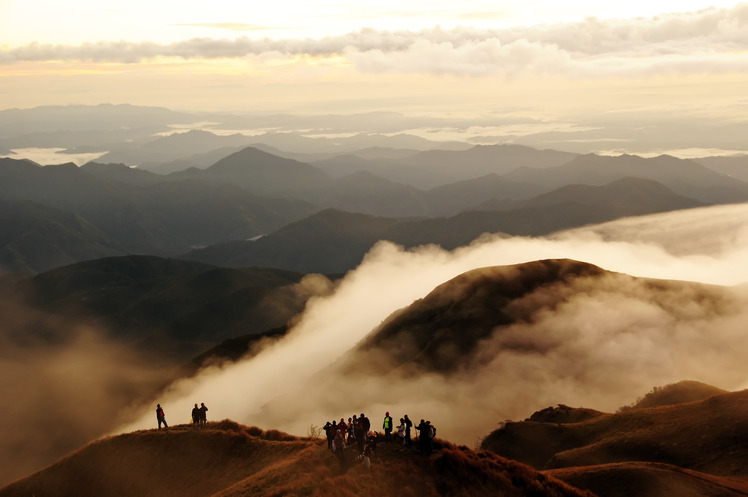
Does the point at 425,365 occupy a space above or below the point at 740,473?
below

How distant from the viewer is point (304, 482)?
157 feet

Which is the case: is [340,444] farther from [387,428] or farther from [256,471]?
[256,471]

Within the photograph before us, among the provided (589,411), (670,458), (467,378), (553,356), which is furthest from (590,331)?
(670,458)

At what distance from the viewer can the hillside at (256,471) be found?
46.5m

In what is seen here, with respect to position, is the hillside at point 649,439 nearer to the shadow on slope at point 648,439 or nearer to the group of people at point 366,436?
the shadow on slope at point 648,439

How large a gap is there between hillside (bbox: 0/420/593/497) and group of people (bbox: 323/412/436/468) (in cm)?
69

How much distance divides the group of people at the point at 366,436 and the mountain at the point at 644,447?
19.9 meters

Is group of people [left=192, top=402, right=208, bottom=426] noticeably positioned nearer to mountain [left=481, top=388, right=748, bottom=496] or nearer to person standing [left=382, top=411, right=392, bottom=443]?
person standing [left=382, top=411, right=392, bottom=443]

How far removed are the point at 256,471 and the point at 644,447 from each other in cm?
4727

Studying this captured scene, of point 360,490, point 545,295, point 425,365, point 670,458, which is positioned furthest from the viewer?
point 545,295

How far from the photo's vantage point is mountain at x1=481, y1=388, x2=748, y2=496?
56.8 m

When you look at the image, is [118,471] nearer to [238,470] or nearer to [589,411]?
[238,470]

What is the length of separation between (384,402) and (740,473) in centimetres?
7528

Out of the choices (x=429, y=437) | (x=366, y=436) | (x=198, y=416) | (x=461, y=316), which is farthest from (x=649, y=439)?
(x=461, y=316)
